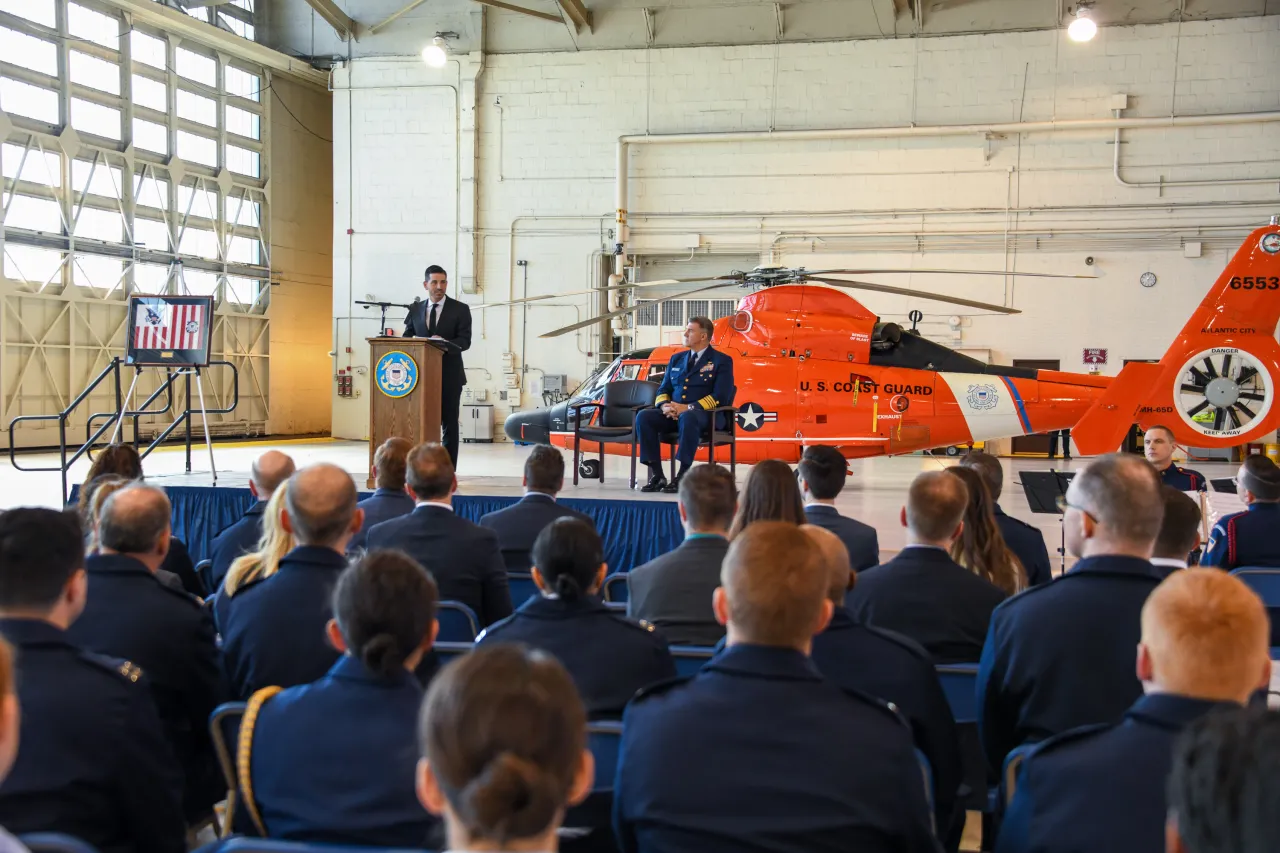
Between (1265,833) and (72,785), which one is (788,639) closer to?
(1265,833)

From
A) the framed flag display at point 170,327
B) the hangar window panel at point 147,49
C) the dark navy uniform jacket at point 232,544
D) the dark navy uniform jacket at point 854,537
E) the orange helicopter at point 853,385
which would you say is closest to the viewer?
the dark navy uniform jacket at point 854,537

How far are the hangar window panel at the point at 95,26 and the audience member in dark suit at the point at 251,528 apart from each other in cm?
1332

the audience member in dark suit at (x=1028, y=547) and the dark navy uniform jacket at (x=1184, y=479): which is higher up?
the dark navy uniform jacket at (x=1184, y=479)

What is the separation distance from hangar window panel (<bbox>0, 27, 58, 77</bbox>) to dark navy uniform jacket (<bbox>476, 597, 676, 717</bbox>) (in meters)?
14.5

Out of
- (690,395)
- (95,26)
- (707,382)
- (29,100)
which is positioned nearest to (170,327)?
(690,395)

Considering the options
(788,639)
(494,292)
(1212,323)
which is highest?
(494,292)

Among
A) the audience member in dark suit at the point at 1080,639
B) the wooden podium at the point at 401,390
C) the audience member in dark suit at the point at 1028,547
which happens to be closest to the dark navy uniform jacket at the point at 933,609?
the audience member in dark suit at the point at 1080,639

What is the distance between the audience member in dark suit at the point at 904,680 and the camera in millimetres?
1914

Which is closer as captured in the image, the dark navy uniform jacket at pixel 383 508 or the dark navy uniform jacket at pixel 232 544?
the dark navy uniform jacket at pixel 232 544

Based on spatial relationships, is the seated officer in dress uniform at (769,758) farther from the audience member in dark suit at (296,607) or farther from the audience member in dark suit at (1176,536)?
the audience member in dark suit at (1176,536)

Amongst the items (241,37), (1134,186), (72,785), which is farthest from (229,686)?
(241,37)

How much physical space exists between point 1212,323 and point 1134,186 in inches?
268

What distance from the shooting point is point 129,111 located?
14352 millimetres

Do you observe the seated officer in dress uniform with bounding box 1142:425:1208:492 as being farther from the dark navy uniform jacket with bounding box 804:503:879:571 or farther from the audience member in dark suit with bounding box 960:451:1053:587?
the dark navy uniform jacket with bounding box 804:503:879:571
